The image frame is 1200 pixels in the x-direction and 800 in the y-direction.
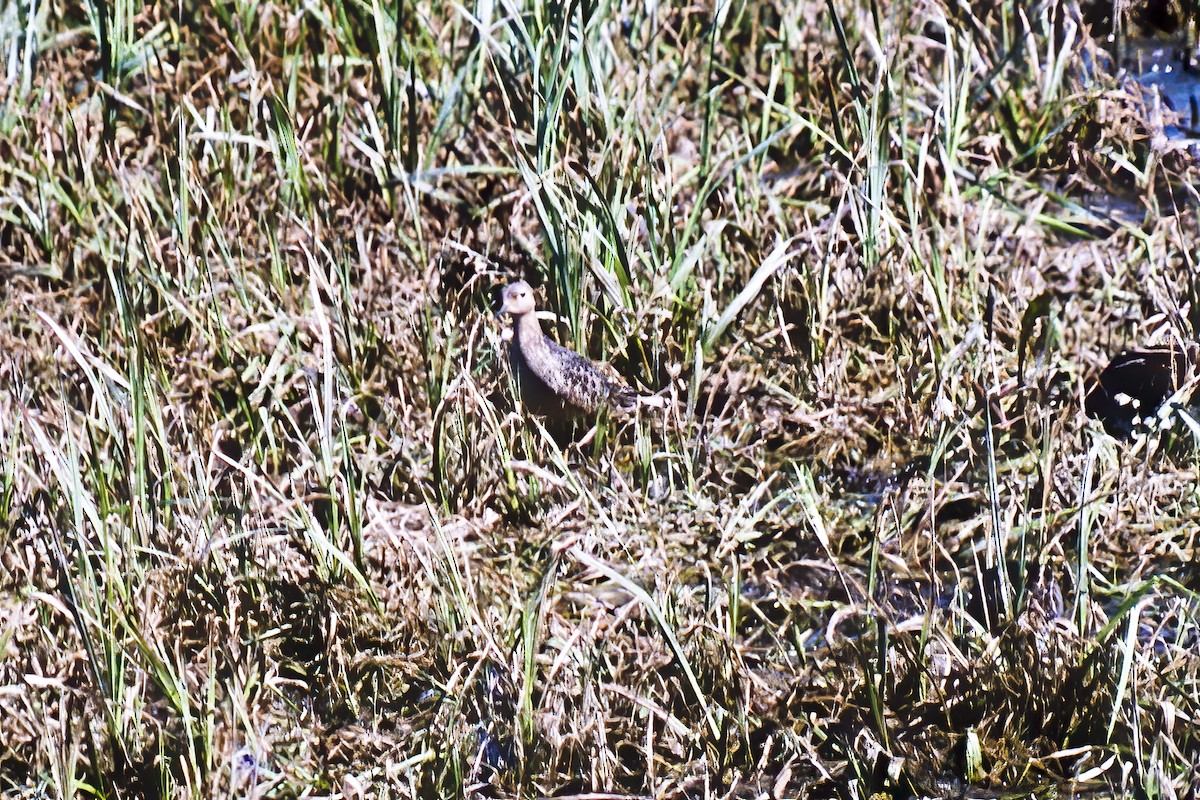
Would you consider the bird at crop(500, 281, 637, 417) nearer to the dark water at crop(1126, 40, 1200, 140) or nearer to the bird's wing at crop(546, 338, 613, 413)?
the bird's wing at crop(546, 338, 613, 413)

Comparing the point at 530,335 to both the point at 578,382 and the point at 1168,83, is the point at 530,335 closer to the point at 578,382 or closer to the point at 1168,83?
the point at 578,382

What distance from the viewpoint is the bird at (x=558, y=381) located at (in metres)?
3.57

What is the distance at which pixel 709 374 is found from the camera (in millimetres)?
3723

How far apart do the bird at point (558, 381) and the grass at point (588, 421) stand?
0.18 feet

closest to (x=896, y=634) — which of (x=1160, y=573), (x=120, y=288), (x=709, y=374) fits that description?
(x=1160, y=573)

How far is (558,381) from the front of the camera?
3.57 m

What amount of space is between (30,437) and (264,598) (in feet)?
2.29

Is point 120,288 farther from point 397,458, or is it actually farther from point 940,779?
point 940,779

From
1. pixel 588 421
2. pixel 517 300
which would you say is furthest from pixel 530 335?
pixel 588 421

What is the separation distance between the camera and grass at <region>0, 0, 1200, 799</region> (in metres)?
2.84

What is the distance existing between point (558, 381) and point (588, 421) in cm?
14

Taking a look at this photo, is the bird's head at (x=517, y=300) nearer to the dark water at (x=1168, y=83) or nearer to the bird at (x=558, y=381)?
the bird at (x=558, y=381)

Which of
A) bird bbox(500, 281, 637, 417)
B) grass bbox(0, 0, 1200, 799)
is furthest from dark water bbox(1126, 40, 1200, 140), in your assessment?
bird bbox(500, 281, 637, 417)

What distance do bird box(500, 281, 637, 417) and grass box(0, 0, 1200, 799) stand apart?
0.18 feet
